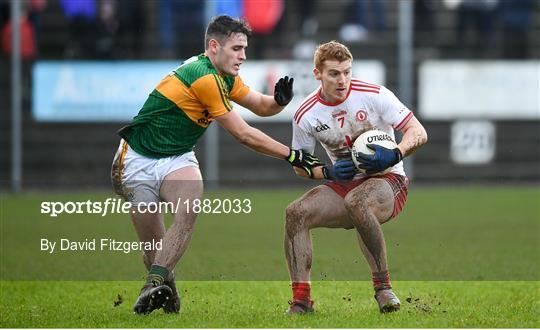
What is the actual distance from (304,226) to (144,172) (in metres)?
1.07

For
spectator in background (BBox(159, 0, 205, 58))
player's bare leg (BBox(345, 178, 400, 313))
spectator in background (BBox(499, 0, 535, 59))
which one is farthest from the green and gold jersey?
spectator in background (BBox(499, 0, 535, 59))

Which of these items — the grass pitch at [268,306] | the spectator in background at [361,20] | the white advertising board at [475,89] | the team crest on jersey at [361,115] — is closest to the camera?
the grass pitch at [268,306]

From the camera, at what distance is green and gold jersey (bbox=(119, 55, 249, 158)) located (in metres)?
7.82

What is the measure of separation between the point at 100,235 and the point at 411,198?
6.30m

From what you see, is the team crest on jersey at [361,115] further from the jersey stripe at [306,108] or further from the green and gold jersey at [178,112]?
the green and gold jersey at [178,112]

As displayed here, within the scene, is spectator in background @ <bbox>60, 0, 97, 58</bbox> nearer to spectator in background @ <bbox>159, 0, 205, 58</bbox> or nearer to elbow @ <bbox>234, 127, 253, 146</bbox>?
spectator in background @ <bbox>159, 0, 205, 58</bbox>

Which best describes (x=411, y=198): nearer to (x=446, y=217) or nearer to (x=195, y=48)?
(x=446, y=217)

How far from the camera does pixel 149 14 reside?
19312mm

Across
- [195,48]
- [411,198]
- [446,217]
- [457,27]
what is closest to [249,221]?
[446,217]

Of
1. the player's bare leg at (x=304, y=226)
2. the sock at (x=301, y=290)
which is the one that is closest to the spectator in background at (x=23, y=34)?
the player's bare leg at (x=304, y=226)

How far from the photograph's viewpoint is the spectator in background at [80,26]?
19.2m

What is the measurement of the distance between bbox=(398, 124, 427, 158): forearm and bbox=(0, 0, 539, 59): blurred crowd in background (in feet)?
37.1

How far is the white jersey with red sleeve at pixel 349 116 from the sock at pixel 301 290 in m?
0.83

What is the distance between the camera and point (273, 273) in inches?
406
